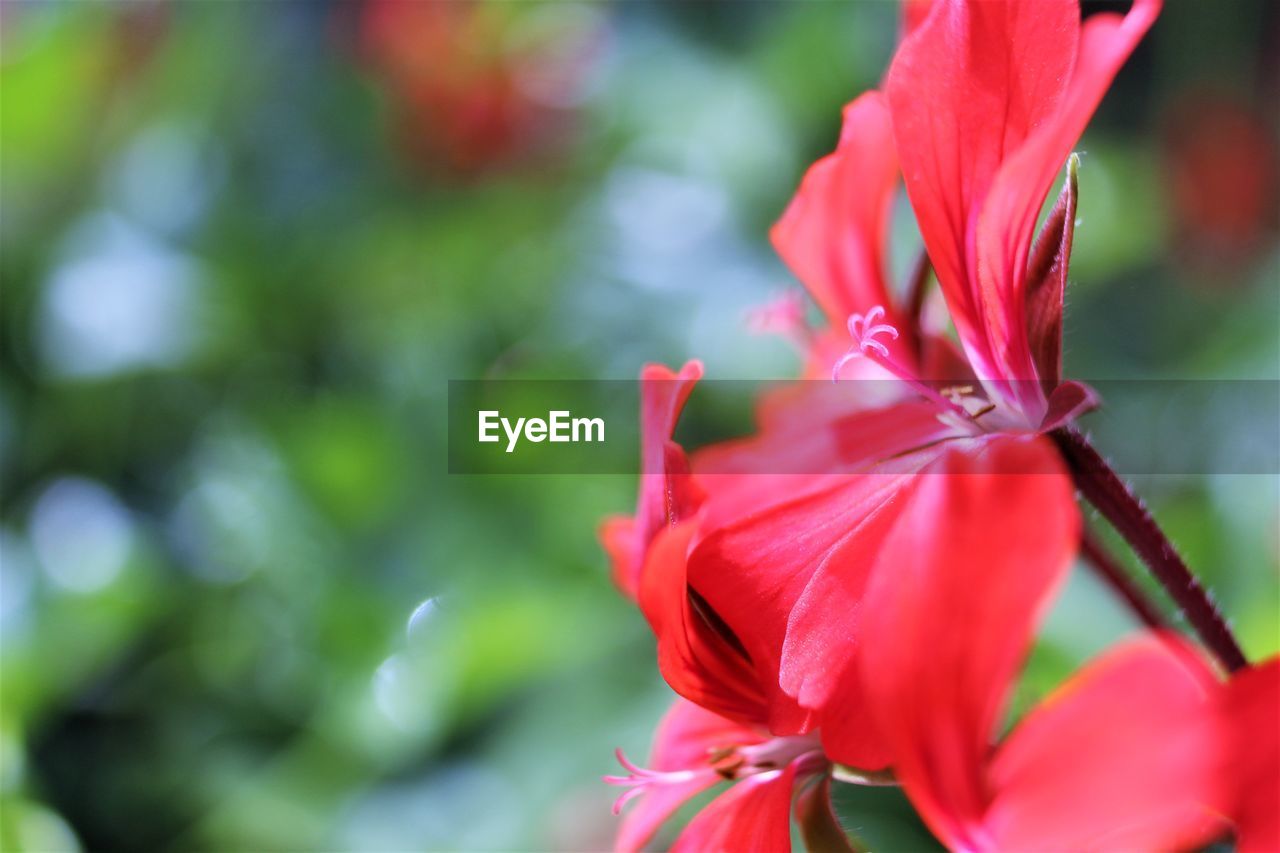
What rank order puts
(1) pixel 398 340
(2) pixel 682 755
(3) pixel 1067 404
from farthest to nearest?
(1) pixel 398 340
(2) pixel 682 755
(3) pixel 1067 404

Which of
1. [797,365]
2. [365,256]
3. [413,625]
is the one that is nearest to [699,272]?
[797,365]

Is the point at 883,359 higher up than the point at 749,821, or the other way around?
the point at 883,359

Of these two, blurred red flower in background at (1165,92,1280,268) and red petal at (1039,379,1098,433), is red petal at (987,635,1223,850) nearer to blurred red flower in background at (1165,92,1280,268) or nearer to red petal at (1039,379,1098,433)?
red petal at (1039,379,1098,433)

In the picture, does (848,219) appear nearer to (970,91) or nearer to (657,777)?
(970,91)

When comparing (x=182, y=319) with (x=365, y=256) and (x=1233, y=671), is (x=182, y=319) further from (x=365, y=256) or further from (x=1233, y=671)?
(x=1233, y=671)

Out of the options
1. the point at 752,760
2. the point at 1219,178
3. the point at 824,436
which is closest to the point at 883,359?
the point at 824,436

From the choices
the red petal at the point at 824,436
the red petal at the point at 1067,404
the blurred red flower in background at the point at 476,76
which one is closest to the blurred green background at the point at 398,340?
the blurred red flower in background at the point at 476,76

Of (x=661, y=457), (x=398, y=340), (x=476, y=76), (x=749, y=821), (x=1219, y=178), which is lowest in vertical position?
(x=749, y=821)
